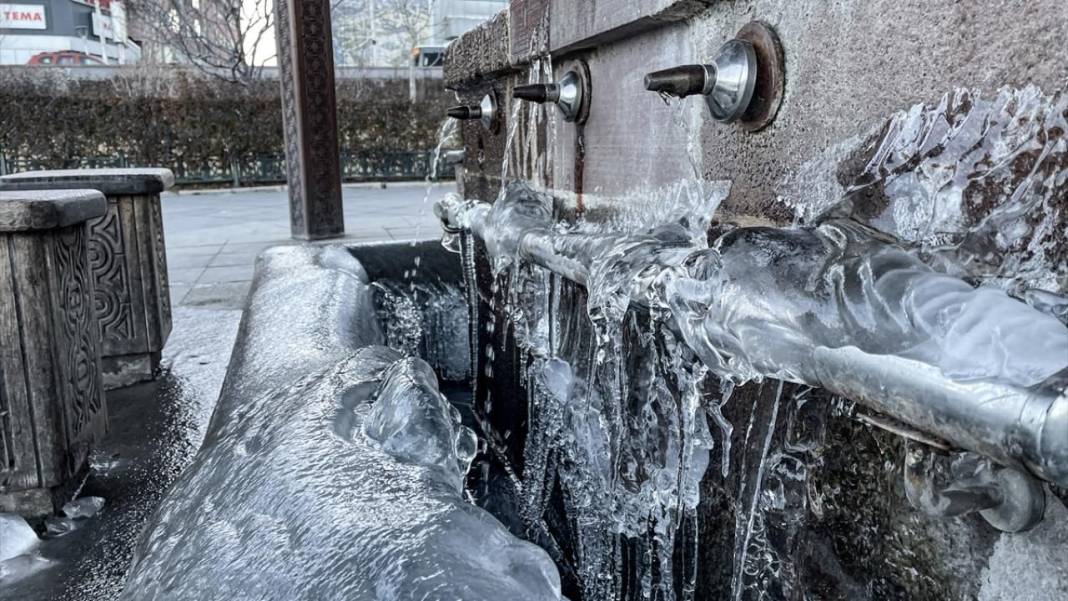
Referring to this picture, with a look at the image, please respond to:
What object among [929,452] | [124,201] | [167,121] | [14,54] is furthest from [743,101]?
[14,54]

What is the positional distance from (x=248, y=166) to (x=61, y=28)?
98.8 feet

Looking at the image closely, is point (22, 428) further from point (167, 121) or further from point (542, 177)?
point (167, 121)

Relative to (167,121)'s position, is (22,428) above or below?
below

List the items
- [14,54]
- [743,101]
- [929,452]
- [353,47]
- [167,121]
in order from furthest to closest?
[14,54], [353,47], [167,121], [743,101], [929,452]

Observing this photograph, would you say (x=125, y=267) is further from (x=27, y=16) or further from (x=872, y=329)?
(x=27, y=16)

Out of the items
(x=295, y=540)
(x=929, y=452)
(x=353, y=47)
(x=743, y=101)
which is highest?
(x=353, y=47)

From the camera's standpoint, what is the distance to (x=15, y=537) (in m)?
2.21

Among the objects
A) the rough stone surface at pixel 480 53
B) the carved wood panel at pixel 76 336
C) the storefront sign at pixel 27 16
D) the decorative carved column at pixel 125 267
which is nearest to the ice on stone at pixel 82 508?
the carved wood panel at pixel 76 336

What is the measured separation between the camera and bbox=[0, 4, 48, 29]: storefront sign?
3778 centimetres

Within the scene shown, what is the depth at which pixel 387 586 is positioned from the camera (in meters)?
1.00

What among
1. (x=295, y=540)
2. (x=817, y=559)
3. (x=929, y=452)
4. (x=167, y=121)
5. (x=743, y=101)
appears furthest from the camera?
(x=167, y=121)

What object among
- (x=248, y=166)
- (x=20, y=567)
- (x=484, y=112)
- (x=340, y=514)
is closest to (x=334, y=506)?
(x=340, y=514)

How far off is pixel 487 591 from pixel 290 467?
0.51m

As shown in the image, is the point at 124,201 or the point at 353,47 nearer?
the point at 124,201
